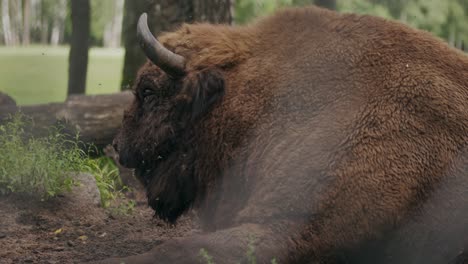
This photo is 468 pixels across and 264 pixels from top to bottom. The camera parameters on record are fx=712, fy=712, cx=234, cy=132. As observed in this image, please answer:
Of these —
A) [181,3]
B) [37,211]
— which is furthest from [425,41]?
[181,3]

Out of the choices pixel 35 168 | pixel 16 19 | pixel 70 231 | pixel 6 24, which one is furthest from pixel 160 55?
pixel 6 24

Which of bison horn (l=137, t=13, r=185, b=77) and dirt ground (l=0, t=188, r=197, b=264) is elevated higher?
bison horn (l=137, t=13, r=185, b=77)

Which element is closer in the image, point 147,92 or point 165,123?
point 165,123

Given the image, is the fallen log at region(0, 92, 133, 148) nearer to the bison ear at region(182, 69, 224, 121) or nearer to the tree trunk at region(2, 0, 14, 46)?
the bison ear at region(182, 69, 224, 121)

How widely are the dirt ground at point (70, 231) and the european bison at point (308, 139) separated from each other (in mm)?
578

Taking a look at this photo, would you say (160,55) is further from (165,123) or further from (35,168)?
(35,168)

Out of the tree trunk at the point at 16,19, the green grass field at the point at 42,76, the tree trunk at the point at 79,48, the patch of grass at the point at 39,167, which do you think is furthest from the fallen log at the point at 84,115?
the tree trunk at the point at 16,19

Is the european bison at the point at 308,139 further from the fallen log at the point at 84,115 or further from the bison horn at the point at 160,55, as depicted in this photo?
the fallen log at the point at 84,115

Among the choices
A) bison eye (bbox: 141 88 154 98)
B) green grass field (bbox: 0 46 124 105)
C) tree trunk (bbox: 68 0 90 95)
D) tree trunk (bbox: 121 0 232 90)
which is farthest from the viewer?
green grass field (bbox: 0 46 124 105)

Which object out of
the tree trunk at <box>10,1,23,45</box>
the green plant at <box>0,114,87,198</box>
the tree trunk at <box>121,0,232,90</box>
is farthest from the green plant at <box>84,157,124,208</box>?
the tree trunk at <box>10,1,23,45</box>

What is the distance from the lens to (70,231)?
499 centimetres

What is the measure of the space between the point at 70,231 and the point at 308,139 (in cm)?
215

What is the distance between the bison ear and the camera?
401 cm

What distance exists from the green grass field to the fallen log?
7119 mm
